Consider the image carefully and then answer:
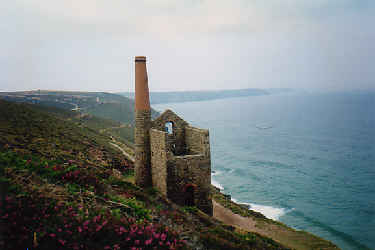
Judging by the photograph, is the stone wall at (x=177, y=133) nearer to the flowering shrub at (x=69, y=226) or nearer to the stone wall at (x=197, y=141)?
the stone wall at (x=197, y=141)

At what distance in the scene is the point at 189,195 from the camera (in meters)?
18.3

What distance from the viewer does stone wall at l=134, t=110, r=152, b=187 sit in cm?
1918

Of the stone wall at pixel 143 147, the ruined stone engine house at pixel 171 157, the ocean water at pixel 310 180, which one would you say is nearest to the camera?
the ruined stone engine house at pixel 171 157

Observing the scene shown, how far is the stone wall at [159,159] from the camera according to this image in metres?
17.4

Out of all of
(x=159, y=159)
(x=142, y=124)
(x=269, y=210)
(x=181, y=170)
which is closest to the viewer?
(x=181, y=170)

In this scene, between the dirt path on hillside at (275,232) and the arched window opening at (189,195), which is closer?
the arched window opening at (189,195)

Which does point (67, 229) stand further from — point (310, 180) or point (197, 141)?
point (310, 180)

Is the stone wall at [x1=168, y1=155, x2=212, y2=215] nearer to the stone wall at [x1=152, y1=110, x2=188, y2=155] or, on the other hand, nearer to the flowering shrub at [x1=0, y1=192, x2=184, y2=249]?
the stone wall at [x1=152, y1=110, x2=188, y2=155]

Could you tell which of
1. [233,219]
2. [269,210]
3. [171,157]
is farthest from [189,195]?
[269,210]

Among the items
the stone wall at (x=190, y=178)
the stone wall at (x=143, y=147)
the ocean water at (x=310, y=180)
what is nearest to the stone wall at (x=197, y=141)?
the stone wall at (x=190, y=178)

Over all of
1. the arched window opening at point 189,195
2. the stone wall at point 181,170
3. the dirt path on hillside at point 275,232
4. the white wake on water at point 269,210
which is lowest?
the white wake on water at point 269,210

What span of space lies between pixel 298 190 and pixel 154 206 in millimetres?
37420

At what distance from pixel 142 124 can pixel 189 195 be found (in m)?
5.64

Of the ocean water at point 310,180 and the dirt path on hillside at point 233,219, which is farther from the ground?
the dirt path on hillside at point 233,219
